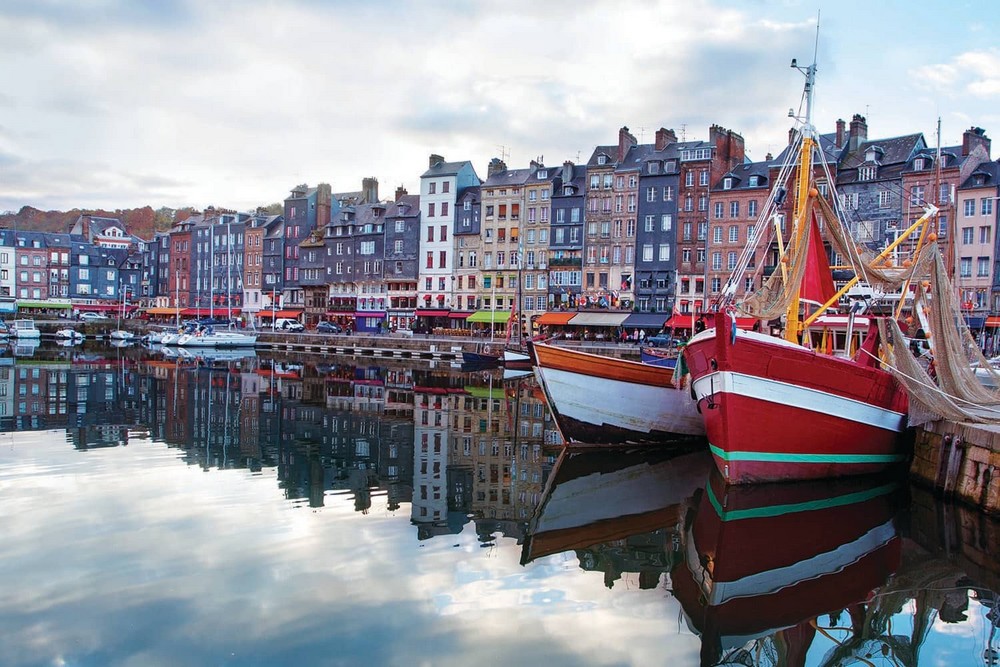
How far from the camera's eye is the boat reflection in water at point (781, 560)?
1020 centimetres

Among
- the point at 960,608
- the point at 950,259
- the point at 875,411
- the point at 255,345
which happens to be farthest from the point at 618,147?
the point at 960,608

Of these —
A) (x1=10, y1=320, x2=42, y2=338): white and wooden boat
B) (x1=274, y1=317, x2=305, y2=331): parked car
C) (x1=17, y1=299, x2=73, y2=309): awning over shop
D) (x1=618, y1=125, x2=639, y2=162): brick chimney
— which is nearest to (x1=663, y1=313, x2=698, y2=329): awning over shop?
(x1=618, y1=125, x2=639, y2=162): brick chimney

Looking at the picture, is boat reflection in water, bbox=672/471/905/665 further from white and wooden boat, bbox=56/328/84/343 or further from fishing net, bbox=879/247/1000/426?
white and wooden boat, bbox=56/328/84/343

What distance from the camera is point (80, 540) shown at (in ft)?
41.7

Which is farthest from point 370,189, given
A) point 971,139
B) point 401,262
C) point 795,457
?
point 795,457

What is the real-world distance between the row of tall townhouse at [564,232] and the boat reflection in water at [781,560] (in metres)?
25.0

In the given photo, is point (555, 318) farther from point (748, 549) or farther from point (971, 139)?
point (748, 549)

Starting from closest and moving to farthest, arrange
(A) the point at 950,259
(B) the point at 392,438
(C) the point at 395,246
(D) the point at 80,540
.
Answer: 1. (D) the point at 80,540
2. (A) the point at 950,259
3. (B) the point at 392,438
4. (C) the point at 395,246

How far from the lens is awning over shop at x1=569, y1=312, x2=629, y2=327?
5984 cm

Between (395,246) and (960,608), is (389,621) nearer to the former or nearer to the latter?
(960,608)

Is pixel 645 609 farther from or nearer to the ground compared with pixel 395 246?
nearer to the ground

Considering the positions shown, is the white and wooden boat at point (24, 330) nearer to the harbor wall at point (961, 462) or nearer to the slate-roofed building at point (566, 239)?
the slate-roofed building at point (566, 239)

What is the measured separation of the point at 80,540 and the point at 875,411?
1618 centimetres

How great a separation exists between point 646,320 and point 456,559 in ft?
157
